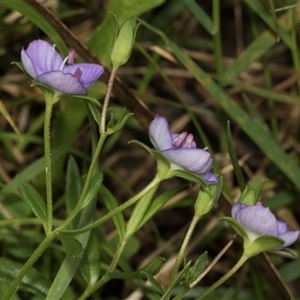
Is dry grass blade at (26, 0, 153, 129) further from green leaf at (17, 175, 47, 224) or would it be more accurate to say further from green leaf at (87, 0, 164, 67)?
green leaf at (17, 175, 47, 224)

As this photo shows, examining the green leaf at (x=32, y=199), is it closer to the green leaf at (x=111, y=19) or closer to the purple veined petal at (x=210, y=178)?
the purple veined petal at (x=210, y=178)

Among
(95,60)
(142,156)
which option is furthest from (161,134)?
(142,156)

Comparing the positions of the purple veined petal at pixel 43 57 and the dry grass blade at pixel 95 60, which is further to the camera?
the dry grass blade at pixel 95 60

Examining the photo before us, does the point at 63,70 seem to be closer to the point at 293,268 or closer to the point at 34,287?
the point at 34,287

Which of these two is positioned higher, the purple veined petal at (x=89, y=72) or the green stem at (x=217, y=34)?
the purple veined petal at (x=89, y=72)

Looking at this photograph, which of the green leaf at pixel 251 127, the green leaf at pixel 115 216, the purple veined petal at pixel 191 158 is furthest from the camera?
the green leaf at pixel 251 127

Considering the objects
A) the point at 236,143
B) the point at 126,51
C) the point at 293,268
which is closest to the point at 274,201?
the point at 293,268

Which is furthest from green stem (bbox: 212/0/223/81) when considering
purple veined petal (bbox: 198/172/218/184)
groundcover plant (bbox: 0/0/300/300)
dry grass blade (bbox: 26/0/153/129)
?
purple veined petal (bbox: 198/172/218/184)

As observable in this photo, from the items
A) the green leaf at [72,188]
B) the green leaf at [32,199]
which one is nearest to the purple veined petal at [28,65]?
the green leaf at [32,199]

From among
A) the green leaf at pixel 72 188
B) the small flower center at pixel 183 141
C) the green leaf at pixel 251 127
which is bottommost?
the green leaf at pixel 251 127
